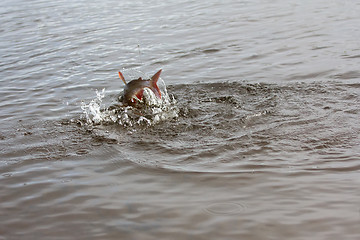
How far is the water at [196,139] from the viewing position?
12.4ft

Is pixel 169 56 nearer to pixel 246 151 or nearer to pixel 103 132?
pixel 103 132

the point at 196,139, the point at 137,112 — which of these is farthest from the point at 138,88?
the point at 196,139

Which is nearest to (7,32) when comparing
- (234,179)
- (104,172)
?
(104,172)

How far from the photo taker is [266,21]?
11.4 meters

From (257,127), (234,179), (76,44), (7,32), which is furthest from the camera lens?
(7,32)

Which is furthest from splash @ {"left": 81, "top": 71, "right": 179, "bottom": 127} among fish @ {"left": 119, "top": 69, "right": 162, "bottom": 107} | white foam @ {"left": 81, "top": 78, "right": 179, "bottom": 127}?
fish @ {"left": 119, "top": 69, "right": 162, "bottom": 107}

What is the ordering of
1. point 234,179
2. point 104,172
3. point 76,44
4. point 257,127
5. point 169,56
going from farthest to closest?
point 76,44 → point 169,56 → point 257,127 → point 104,172 → point 234,179

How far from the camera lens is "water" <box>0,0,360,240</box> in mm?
3777

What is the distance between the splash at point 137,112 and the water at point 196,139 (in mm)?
96

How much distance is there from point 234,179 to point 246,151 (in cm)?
65

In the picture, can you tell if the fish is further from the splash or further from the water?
the water

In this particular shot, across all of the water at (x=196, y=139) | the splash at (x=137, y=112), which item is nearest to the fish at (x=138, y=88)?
the splash at (x=137, y=112)

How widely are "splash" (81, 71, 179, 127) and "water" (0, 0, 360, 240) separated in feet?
0.32

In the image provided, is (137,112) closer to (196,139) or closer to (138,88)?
(138,88)
